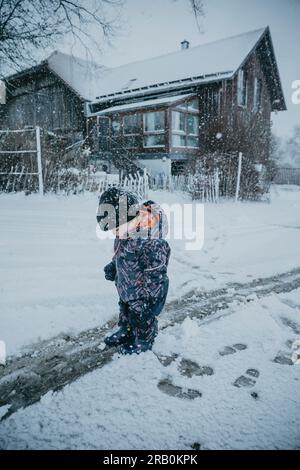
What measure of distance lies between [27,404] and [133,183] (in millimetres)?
9195

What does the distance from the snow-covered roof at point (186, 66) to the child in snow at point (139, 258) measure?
15.9 m

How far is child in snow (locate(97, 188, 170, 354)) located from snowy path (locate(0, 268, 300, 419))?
0.82ft

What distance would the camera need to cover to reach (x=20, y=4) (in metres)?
7.12

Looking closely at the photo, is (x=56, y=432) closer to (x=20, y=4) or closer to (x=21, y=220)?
(x=21, y=220)

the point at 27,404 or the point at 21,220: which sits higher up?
the point at 21,220

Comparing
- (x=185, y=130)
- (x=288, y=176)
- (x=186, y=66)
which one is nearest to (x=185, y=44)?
(x=186, y=66)

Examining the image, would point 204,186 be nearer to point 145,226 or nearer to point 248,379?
point 145,226

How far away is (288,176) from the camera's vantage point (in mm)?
26297

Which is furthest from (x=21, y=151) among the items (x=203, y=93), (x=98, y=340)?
(x=203, y=93)

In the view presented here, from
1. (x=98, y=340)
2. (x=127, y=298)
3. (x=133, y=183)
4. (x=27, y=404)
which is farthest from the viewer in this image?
(x=133, y=183)

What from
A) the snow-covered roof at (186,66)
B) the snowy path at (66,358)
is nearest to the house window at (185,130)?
the snow-covered roof at (186,66)

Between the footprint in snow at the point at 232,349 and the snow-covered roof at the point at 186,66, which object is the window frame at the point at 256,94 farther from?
the footprint in snow at the point at 232,349

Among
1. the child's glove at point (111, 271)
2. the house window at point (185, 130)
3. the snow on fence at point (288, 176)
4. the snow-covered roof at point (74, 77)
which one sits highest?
the snow-covered roof at point (74, 77)

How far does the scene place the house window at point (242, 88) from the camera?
17.5 meters
